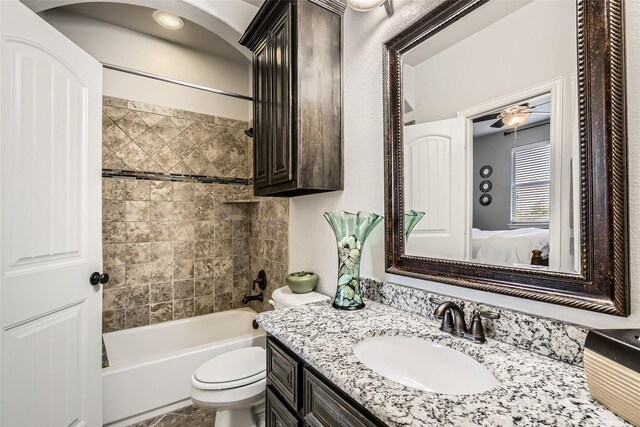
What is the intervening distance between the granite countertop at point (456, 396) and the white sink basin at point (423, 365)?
0.08 ft

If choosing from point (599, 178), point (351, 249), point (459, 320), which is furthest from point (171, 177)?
point (599, 178)

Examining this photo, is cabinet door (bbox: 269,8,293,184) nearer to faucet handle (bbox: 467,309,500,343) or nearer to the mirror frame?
faucet handle (bbox: 467,309,500,343)

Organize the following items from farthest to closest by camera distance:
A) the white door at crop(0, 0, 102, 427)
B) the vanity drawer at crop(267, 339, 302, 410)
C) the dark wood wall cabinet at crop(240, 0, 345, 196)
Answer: the dark wood wall cabinet at crop(240, 0, 345, 196)
the white door at crop(0, 0, 102, 427)
the vanity drawer at crop(267, 339, 302, 410)

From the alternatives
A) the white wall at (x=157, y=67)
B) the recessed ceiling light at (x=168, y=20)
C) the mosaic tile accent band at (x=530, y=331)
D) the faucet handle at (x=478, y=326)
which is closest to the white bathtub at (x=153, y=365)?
the mosaic tile accent band at (x=530, y=331)

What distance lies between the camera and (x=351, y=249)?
1269 millimetres

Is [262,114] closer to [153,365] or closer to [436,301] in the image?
[436,301]

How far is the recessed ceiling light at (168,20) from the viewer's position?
7.63ft

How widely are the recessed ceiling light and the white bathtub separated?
8.34 feet

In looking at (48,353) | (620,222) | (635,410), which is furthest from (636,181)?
(48,353)

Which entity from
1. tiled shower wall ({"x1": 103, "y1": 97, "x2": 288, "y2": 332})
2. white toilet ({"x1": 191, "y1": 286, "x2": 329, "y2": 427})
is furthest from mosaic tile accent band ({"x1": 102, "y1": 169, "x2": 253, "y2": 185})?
white toilet ({"x1": 191, "y1": 286, "x2": 329, "y2": 427})

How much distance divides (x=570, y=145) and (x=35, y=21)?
2.07m

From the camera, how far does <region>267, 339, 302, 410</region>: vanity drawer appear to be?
92 cm

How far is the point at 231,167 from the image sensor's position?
2943 mm

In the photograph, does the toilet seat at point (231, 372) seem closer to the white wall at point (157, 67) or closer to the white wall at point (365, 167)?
the white wall at point (365, 167)
